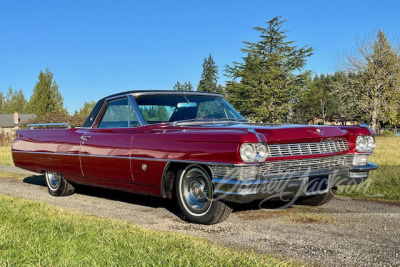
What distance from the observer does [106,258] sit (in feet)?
9.93

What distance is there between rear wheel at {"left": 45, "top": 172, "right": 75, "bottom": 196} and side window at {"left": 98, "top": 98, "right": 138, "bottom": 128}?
4.35 ft

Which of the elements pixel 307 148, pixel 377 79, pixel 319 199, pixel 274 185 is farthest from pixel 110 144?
pixel 377 79

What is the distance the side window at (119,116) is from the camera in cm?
550

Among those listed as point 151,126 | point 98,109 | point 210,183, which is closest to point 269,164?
point 210,183

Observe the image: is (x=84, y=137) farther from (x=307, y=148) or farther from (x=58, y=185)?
(x=307, y=148)

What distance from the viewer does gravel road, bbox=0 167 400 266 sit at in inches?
131

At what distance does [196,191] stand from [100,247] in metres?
1.49

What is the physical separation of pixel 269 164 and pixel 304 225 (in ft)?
2.67

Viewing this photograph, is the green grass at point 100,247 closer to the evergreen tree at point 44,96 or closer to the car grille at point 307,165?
the car grille at point 307,165

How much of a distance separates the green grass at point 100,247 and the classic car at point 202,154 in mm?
725

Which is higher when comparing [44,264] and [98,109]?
[98,109]

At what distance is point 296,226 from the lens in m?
4.24

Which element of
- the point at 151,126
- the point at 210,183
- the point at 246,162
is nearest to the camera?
the point at 246,162

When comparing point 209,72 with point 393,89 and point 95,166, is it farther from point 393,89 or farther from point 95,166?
point 95,166
